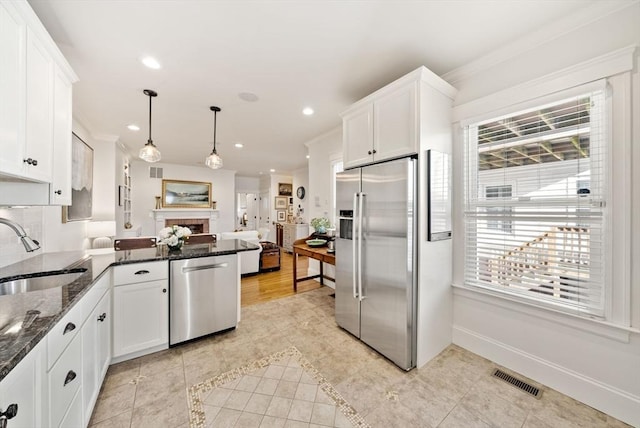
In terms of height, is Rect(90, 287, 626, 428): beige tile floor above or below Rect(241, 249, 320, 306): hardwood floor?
below

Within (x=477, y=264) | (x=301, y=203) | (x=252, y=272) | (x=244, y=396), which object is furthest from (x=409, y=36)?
(x=301, y=203)

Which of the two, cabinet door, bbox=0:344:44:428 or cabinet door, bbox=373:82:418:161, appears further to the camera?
cabinet door, bbox=373:82:418:161

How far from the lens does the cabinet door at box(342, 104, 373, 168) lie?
2402mm

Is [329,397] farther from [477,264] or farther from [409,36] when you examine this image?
[409,36]

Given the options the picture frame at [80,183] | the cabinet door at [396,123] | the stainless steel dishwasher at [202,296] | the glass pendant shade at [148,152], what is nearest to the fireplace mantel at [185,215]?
the picture frame at [80,183]

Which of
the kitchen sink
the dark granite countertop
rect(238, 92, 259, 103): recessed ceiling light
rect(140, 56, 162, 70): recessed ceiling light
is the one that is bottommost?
the kitchen sink

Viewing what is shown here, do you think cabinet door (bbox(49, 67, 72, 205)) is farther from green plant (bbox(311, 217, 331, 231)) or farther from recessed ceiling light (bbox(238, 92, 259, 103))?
green plant (bbox(311, 217, 331, 231))

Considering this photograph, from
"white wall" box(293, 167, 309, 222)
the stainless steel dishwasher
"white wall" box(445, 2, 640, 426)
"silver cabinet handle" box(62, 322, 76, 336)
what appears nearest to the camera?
"silver cabinet handle" box(62, 322, 76, 336)

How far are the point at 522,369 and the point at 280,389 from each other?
78.1 inches

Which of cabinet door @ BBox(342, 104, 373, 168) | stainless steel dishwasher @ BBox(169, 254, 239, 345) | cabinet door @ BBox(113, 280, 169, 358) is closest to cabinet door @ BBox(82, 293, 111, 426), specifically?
cabinet door @ BBox(113, 280, 169, 358)

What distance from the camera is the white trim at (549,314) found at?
155 centimetres

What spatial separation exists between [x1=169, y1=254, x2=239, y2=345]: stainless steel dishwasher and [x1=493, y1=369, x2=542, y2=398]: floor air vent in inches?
98.9

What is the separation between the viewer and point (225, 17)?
1.67 metres

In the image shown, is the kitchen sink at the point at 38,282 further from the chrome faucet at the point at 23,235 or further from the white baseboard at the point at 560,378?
the white baseboard at the point at 560,378
